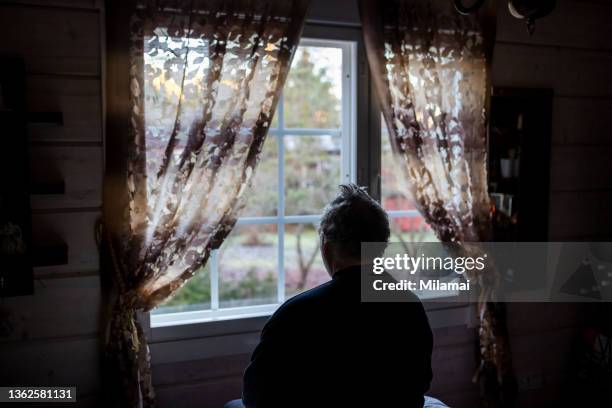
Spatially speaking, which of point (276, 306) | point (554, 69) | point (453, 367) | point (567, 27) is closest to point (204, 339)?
point (276, 306)

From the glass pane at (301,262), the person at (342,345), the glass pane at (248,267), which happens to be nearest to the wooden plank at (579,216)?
the person at (342,345)

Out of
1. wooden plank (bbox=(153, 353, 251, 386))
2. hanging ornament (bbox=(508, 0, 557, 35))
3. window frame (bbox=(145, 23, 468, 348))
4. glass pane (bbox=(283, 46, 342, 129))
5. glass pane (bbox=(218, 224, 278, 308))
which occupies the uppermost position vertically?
glass pane (bbox=(283, 46, 342, 129))

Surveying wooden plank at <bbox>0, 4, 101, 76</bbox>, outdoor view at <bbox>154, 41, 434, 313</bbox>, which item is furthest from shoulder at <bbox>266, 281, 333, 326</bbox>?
outdoor view at <bbox>154, 41, 434, 313</bbox>

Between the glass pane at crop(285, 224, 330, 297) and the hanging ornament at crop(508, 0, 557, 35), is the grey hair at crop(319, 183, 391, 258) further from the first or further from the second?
the glass pane at crop(285, 224, 330, 297)

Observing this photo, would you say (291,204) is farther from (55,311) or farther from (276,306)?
(55,311)

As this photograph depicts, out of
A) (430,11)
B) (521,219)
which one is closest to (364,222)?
(430,11)

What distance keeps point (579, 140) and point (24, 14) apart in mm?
2549

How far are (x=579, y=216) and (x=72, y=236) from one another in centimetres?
242

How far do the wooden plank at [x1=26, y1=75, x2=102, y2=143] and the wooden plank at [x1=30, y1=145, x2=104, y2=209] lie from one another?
44 millimetres

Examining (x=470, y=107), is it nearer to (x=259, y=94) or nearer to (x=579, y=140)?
(x=579, y=140)

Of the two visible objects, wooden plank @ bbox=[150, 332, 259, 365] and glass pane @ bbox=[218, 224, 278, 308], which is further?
glass pane @ bbox=[218, 224, 278, 308]

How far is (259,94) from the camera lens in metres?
2.06

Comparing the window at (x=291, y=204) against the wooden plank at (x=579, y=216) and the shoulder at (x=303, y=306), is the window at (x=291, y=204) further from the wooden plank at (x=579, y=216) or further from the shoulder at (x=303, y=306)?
the shoulder at (x=303, y=306)

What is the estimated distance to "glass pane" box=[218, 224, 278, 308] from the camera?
231 inches
